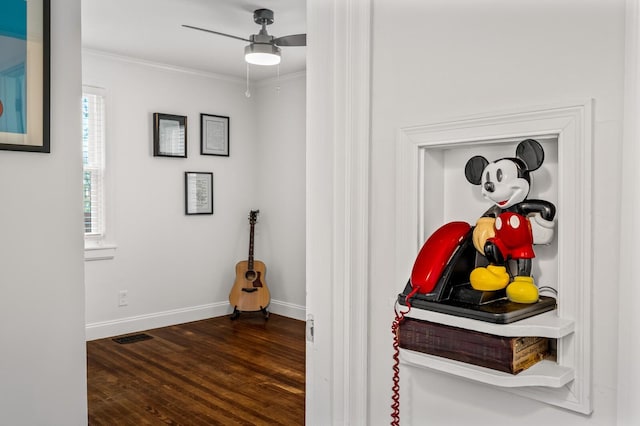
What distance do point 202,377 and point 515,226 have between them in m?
3.24

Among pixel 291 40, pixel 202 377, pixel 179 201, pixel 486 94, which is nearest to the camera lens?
pixel 486 94

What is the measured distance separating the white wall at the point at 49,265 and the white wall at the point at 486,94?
142cm

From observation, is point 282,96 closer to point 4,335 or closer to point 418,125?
point 4,335

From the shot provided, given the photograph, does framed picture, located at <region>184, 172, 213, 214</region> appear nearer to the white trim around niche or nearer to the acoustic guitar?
the acoustic guitar

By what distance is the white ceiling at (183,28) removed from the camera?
3.32 meters

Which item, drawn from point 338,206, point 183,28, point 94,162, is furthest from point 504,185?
point 94,162

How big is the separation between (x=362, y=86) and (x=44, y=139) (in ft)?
4.60

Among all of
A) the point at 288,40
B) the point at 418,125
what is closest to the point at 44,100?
the point at 418,125

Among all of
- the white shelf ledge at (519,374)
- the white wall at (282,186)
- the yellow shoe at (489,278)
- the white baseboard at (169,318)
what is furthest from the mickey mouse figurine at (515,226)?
the white wall at (282,186)

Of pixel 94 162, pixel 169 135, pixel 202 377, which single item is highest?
pixel 169 135

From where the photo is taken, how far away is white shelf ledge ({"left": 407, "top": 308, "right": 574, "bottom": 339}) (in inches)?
30.5

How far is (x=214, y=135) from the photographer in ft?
17.4

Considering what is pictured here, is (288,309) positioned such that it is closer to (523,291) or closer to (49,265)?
(49,265)

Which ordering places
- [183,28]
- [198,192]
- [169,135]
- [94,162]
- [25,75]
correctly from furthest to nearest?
[198,192]
[169,135]
[94,162]
[183,28]
[25,75]
